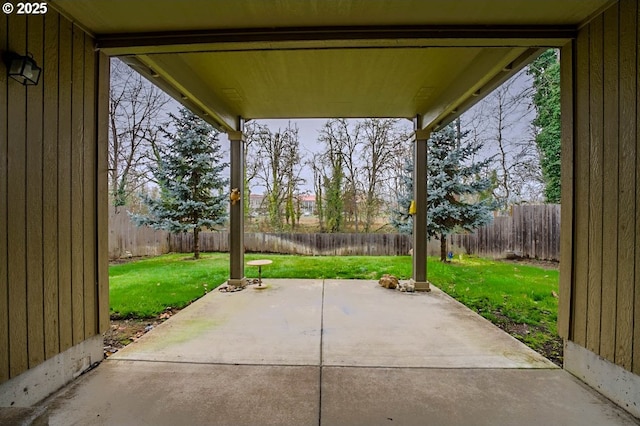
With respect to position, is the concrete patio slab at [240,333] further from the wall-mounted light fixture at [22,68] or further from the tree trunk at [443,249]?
the tree trunk at [443,249]

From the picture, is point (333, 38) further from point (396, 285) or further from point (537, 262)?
point (537, 262)

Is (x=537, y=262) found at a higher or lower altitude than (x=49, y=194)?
lower

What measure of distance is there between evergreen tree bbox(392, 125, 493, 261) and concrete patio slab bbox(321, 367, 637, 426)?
18.9ft

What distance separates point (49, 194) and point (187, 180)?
286 inches

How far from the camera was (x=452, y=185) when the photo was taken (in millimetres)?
7727

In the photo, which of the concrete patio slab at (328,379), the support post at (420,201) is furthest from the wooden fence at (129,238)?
the support post at (420,201)

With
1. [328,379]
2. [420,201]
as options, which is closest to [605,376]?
[328,379]

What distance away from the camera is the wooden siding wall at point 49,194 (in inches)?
69.9

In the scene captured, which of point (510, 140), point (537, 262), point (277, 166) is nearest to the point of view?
point (537, 262)

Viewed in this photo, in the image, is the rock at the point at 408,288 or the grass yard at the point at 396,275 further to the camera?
the rock at the point at 408,288

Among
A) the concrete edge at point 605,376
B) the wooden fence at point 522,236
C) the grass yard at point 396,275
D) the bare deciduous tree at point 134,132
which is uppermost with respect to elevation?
the bare deciduous tree at point 134,132

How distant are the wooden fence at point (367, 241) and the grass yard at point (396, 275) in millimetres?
473

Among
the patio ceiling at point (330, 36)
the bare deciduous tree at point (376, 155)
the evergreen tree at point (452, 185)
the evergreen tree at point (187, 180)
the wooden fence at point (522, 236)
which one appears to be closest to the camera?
the patio ceiling at point (330, 36)

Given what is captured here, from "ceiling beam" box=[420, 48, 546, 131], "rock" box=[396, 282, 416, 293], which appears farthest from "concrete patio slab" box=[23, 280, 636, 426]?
"ceiling beam" box=[420, 48, 546, 131]
